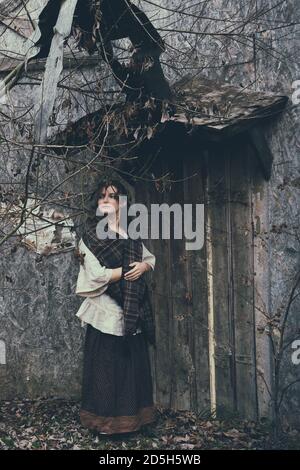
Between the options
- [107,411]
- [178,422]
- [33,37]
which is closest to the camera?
[33,37]

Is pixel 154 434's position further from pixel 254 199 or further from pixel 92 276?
pixel 254 199

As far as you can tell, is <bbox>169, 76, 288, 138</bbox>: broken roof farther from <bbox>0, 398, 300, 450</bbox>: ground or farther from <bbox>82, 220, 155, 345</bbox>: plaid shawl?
<bbox>0, 398, 300, 450</bbox>: ground

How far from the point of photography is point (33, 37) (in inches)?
230

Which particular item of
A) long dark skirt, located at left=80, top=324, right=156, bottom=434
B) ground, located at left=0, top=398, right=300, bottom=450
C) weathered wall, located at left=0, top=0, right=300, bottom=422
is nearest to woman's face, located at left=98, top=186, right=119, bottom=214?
weathered wall, located at left=0, top=0, right=300, bottom=422

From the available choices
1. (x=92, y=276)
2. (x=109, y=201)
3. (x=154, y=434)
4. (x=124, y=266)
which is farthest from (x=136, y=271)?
(x=154, y=434)

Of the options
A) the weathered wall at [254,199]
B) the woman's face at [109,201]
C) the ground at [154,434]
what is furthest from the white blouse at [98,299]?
the ground at [154,434]

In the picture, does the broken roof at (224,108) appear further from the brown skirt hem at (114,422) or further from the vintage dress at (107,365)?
the brown skirt hem at (114,422)

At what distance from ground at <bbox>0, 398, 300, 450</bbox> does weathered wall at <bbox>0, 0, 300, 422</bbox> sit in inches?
15.1

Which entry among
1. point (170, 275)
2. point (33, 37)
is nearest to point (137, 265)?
point (170, 275)

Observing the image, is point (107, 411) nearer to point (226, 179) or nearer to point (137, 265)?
point (137, 265)

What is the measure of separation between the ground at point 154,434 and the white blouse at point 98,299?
3.10 ft

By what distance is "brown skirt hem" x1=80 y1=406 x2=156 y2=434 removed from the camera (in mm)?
6520

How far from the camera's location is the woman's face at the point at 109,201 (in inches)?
261

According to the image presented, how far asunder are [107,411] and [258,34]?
3.62m
